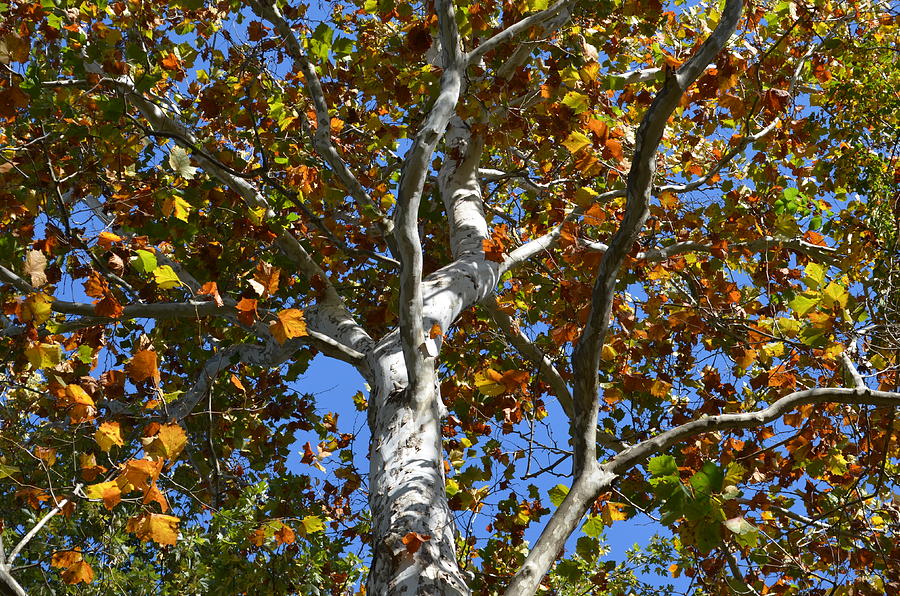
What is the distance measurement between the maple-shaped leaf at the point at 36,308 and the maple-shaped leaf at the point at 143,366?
76cm

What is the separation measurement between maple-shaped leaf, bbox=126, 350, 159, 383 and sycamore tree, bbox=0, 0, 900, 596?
0.01m

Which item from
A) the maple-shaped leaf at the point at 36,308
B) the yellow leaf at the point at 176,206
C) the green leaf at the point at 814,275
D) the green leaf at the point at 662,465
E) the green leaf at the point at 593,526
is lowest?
the green leaf at the point at 662,465

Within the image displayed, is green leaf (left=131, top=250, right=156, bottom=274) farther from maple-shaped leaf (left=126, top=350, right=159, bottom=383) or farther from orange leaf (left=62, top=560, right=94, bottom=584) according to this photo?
orange leaf (left=62, top=560, right=94, bottom=584)

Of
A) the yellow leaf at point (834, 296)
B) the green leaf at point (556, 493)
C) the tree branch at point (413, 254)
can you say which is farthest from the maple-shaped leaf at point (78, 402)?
the yellow leaf at point (834, 296)

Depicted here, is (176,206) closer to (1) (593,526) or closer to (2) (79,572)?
(2) (79,572)

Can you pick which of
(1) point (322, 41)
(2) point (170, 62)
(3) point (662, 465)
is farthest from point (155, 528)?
(2) point (170, 62)

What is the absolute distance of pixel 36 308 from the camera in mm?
3455

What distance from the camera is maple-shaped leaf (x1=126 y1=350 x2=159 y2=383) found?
2980 millimetres

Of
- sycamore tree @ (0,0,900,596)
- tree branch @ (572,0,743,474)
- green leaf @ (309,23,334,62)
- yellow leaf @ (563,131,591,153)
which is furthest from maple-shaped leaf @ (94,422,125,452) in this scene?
green leaf @ (309,23,334,62)

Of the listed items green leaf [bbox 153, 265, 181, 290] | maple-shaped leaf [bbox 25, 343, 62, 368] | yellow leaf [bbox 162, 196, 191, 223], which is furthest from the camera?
yellow leaf [bbox 162, 196, 191, 223]

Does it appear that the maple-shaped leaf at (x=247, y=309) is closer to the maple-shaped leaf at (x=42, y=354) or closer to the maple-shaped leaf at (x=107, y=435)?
the maple-shaped leaf at (x=107, y=435)

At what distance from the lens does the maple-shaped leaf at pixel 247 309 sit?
11.0 feet

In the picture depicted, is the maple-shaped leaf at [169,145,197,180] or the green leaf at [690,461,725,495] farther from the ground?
the maple-shaped leaf at [169,145,197,180]

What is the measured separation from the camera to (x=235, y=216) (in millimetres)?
6293
